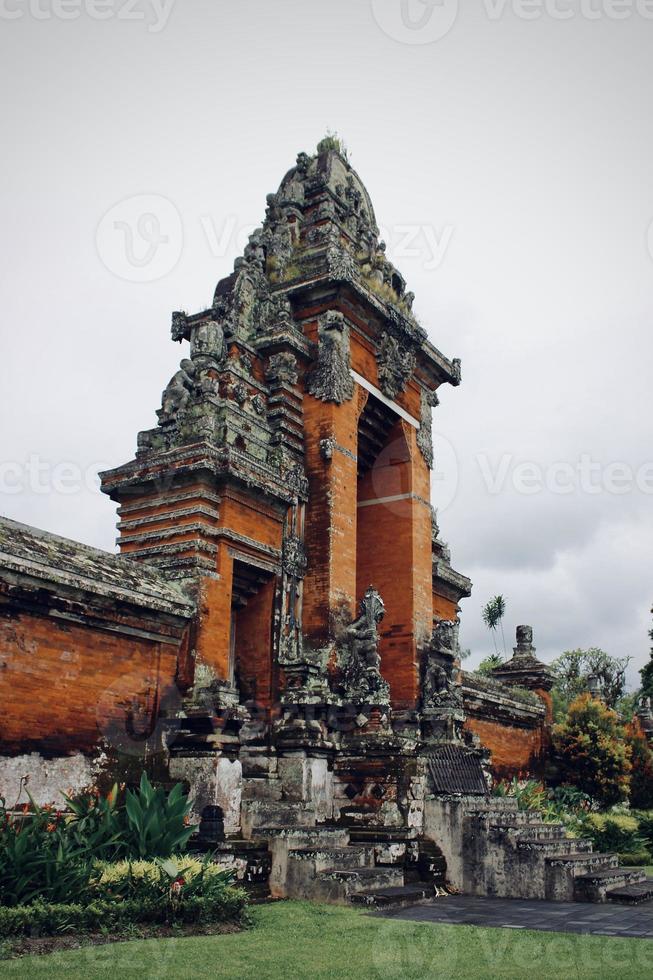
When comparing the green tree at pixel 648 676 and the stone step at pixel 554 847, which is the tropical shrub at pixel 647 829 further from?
the green tree at pixel 648 676

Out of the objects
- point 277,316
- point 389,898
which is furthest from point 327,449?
point 389,898

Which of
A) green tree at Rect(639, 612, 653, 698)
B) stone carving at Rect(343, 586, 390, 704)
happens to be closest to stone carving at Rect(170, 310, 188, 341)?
stone carving at Rect(343, 586, 390, 704)

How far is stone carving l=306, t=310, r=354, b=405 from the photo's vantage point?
16.2 m

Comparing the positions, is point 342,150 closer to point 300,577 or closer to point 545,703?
point 300,577

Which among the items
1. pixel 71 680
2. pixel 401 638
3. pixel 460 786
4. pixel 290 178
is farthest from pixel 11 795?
pixel 290 178

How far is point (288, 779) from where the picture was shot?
12914 mm

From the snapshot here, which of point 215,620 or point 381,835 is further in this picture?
point 215,620

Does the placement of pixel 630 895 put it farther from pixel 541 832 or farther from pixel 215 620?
pixel 215 620

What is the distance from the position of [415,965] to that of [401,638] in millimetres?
10142

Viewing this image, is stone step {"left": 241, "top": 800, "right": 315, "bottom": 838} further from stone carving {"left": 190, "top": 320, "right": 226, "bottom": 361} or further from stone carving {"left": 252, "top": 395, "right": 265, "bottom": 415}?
stone carving {"left": 190, "top": 320, "right": 226, "bottom": 361}

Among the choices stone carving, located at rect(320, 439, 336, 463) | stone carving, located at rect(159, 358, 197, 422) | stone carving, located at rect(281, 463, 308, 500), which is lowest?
stone carving, located at rect(281, 463, 308, 500)

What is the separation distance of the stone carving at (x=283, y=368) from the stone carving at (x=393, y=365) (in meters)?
2.34

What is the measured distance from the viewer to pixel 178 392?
1470 cm

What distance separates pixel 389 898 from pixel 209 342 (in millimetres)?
9124
